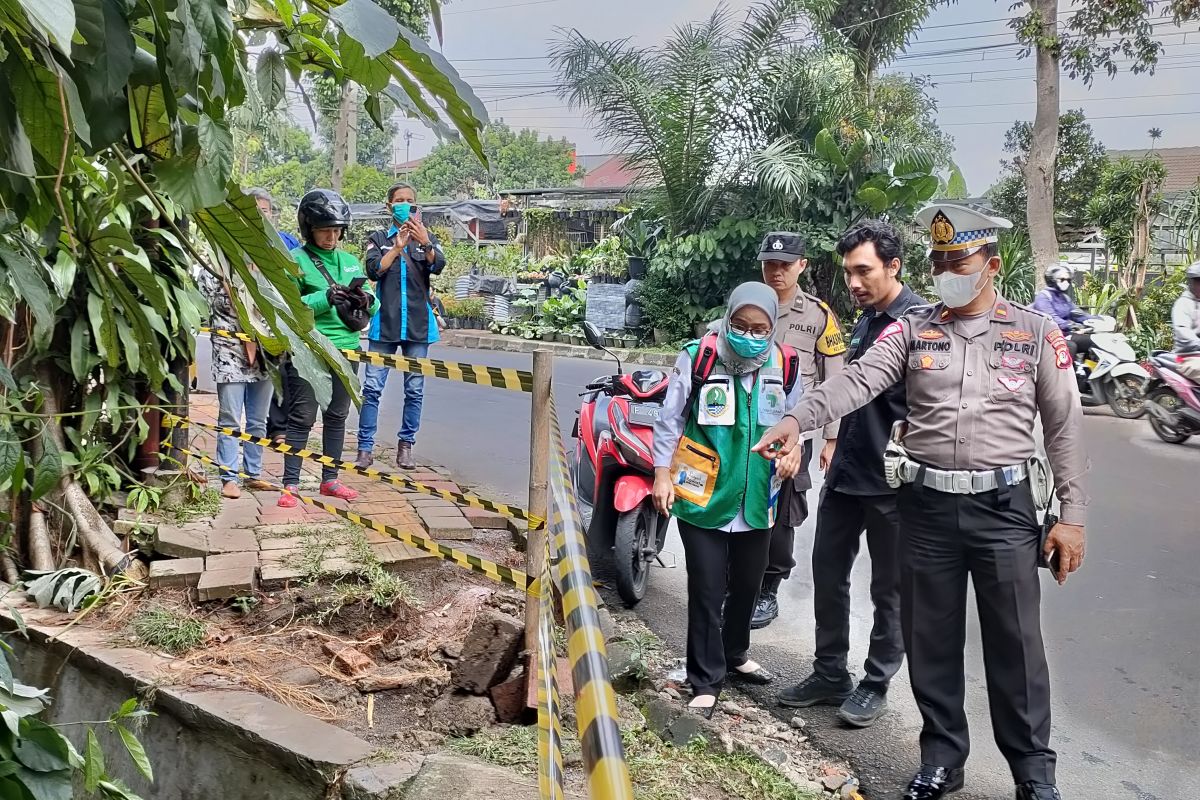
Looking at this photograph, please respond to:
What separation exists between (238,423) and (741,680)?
3.18 metres

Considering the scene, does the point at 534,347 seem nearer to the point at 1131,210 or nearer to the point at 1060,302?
the point at 1060,302

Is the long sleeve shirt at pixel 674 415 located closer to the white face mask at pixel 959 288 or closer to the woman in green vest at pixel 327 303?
the white face mask at pixel 959 288

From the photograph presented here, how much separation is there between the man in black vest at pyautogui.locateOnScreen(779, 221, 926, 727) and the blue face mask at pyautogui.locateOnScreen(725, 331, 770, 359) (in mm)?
555

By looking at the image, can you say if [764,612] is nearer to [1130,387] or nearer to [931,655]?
[931,655]

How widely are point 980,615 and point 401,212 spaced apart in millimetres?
4187

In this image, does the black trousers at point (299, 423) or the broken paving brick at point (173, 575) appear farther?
the black trousers at point (299, 423)

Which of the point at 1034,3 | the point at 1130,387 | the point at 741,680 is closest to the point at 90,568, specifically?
the point at 741,680

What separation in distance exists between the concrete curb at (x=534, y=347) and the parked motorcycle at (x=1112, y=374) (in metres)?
5.82

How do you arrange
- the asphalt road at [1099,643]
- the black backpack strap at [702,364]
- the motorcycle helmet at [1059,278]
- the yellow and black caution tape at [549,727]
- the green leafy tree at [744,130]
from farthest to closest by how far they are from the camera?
the green leafy tree at [744,130] → the motorcycle helmet at [1059,278] → the black backpack strap at [702,364] → the asphalt road at [1099,643] → the yellow and black caution tape at [549,727]

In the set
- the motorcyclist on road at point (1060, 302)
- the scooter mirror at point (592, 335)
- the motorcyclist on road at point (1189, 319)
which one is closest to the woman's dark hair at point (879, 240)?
the scooter mirror at point (592, 335)

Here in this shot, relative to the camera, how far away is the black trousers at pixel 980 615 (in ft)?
9.94

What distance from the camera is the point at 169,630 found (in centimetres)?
384

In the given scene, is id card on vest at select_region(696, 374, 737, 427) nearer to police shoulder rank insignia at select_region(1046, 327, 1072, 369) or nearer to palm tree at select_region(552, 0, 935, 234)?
police shoulder rank insignia at select_region(1046, 327, 1072, 369)

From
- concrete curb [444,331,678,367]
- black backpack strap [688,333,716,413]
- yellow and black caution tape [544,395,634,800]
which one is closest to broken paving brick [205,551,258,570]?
black backpack strap [688,333,716,413]
